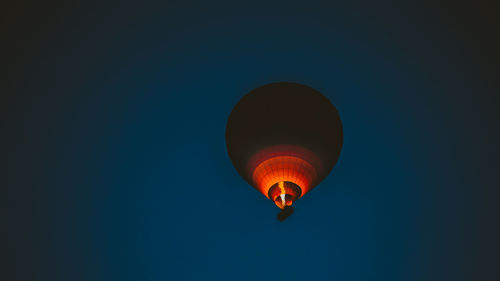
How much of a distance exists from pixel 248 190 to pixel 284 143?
3193 mm

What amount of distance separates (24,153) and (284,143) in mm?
5468

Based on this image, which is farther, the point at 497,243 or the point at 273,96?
the point at 497,243

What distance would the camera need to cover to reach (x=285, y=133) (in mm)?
2766

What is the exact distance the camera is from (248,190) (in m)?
5.79

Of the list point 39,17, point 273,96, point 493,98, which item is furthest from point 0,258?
point 493,98

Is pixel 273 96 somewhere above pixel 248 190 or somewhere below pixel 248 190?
below

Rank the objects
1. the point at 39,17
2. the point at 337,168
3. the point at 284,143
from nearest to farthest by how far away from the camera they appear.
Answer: the point at 284,143 < the point at 39,17 < the point at 337,168

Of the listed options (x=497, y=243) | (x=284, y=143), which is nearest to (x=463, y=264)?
(x=497, y=243)

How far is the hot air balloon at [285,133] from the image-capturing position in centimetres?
277

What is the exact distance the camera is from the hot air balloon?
2.77 meters

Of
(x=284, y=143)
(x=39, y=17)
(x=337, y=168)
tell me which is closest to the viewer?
(x=284, y=143)

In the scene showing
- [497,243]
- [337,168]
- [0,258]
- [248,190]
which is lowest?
[0,258]

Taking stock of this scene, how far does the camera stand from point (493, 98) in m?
5.55

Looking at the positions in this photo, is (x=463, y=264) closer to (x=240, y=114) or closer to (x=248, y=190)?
(x=248, y=190)
